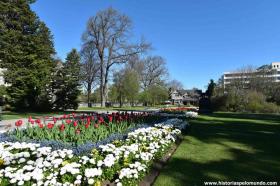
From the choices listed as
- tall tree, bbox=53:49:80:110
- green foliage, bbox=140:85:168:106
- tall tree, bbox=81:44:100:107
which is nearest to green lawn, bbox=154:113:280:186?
tall tree, bbox=53:49:80:110

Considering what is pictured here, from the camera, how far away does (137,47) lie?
4069 centimetres

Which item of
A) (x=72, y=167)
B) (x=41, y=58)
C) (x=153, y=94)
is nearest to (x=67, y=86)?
(x=41, y=58)

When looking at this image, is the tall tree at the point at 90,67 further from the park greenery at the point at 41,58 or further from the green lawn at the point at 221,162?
the green lawn at the point at 221,162

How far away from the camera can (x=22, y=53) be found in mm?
23156

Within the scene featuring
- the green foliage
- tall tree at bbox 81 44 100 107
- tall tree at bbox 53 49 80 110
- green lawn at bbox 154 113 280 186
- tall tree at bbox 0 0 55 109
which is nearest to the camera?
green lawn at bbox 154 113 280 186

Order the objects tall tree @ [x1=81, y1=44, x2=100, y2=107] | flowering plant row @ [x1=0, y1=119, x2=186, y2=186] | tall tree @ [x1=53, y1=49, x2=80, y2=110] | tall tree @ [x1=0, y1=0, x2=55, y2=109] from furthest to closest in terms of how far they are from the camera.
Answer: tall tree @ [x1=81, y1=44, x2=100, y2=107], tall tree @ [x1=53, y1=49, x2=80, y2=110], tall tree @ [x1=0, y1=0, x2=55, y2=109], flowering plant row @ [x1=0, y1=119, x2=186, y2=186]

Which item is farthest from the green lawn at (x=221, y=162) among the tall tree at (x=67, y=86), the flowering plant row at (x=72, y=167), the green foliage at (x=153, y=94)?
the green foliage at (x=153, y=94)

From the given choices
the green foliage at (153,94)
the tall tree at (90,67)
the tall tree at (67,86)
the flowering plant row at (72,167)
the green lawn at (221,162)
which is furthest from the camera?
the green foliage at (153,94)

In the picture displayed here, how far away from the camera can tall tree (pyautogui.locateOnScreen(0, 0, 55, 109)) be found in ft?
72.6

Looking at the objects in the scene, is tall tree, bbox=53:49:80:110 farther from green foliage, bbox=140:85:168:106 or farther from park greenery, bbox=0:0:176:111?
green foliage, bbox=140:85:168:106

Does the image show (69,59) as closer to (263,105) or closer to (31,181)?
(263,105)

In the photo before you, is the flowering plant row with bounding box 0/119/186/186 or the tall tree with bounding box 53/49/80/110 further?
the tall tree with bounding box 53/49/80/110

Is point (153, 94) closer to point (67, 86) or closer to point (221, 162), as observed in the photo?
point (67, 86)

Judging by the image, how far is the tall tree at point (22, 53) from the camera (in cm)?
2212
